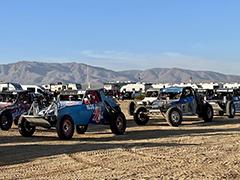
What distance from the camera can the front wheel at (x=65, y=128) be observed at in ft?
53.3

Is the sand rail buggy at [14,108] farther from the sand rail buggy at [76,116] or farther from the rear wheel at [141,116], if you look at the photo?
the rear wheel at [141,116]

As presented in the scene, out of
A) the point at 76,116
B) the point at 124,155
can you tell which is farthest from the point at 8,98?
the point at 124,155

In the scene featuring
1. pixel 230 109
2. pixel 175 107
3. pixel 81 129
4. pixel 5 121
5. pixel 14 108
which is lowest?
pixel 81 129

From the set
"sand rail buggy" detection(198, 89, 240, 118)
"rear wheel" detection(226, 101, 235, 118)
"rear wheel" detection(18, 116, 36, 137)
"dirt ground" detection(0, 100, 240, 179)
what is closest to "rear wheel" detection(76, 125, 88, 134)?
"dirt ground" detection(0, 100, 240, 179)

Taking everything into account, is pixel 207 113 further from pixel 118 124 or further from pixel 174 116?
pixel 118 124

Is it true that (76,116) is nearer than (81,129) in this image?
Yes

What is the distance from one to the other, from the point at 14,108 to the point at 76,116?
190 inches

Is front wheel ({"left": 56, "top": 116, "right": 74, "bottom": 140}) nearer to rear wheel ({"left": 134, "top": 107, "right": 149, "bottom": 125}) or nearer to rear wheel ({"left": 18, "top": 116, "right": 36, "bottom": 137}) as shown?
rear wheel ({"left": 18, "top": 116, "right": 36, "bottom": 137})

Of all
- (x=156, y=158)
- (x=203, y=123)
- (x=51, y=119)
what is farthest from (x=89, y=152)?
(x=203, y=123)

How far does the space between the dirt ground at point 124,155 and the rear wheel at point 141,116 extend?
10.9 feet

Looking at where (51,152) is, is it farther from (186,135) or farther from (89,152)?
(186,135)

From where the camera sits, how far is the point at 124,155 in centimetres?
1240

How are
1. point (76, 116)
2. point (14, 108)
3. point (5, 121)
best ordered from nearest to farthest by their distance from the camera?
point (76, 116) < point (5, 121) < point (14, 108)

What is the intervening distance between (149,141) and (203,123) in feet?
26.8
